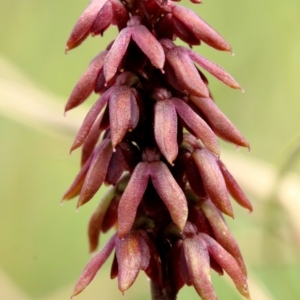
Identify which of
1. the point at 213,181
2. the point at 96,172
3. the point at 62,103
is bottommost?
the point at 62,103

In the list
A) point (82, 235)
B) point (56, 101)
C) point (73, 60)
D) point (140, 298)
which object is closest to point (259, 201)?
point (140, 298)

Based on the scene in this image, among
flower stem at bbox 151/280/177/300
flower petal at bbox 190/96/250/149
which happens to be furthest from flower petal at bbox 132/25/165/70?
flower stem at bbox 151/280/177/300

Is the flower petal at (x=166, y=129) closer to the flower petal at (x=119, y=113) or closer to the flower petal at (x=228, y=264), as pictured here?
the flower petal at (x=119, y=113)

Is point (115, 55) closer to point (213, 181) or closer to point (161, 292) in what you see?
point (213, 181)

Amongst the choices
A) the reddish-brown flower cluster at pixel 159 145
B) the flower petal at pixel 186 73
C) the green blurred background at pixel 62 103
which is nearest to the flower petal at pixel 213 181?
the reddish-brown flower cluster at pixel 159 145

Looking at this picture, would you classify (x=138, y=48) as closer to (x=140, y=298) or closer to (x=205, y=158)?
(x=205, y=158)

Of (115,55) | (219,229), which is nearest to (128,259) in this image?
(219,229)

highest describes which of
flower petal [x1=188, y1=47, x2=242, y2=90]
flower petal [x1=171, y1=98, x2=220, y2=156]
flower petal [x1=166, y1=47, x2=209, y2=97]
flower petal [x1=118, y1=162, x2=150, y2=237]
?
flower petal [x1=188, y1=47, x2=242, y2=90]

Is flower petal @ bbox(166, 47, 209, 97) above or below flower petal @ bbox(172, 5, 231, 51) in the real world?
below

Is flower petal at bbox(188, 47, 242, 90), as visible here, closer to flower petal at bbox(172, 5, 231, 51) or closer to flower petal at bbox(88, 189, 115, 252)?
flower petal at bbox(172, 5, 231, 51)
